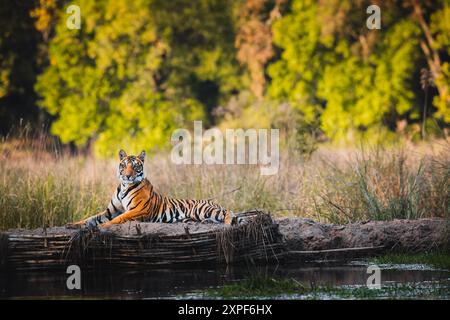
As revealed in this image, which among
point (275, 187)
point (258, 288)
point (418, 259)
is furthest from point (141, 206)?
point (275, 187)

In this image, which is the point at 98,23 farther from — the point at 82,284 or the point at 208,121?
the point at 82,284

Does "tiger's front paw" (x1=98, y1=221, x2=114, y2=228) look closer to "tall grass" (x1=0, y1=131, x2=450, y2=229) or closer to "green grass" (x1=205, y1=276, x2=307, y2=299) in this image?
"tall grass" (x1=0, y1=131, x2=450, y2=229)

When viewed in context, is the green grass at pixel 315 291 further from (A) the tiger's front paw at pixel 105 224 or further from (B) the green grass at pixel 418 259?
(A) the tiger's front paw at pixel 105 224

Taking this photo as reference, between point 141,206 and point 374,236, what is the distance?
10.5ft

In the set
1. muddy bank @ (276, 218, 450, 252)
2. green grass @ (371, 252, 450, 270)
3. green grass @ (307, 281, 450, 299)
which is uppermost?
muddy bank @ (276, 218, 450, 252)

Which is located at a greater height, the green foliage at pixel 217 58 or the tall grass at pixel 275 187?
the green foliage at pixel 217 58

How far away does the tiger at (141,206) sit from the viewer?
12297 millimetres

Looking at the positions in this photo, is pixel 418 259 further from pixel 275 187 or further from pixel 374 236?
pixel 275 187

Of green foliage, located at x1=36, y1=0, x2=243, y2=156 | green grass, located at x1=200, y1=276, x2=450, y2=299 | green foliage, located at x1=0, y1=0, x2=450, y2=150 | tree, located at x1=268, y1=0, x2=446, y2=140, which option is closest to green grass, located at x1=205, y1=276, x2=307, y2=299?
green grass, located at x1=200, y1=276, x2=450, y2=299

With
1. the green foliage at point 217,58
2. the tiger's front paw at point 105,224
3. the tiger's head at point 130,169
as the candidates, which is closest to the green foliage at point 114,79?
the green foliage at point 217,58

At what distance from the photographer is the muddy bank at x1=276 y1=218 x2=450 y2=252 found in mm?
11992

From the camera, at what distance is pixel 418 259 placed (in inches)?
458

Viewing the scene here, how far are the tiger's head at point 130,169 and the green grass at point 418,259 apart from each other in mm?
3402

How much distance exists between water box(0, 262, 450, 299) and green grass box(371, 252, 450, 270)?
8.5 inches
